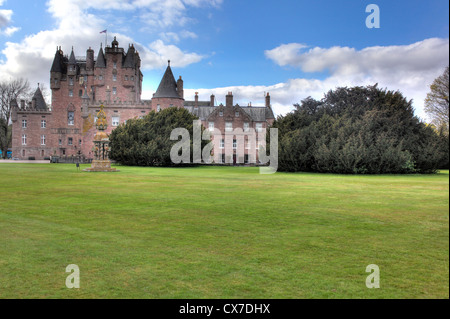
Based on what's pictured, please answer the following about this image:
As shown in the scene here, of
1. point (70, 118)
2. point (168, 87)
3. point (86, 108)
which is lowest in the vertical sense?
point (70, 118)

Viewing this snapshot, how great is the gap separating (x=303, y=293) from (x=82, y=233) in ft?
19.4

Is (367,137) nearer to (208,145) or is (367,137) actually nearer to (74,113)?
(208,145)

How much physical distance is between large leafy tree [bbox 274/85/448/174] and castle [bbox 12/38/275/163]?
3079cm

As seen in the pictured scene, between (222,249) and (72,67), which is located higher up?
(72,67)

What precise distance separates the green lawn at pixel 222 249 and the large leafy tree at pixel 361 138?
2740 cm

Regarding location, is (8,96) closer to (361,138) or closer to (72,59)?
(72,59)

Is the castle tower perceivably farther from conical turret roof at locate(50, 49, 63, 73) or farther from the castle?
conical turret roof at locate(50, 49, 63, 73)

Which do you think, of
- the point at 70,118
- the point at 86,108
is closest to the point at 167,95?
the point at 86,108

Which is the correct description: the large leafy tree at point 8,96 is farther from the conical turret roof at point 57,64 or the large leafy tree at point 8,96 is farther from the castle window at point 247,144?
the castle window at point 247,144

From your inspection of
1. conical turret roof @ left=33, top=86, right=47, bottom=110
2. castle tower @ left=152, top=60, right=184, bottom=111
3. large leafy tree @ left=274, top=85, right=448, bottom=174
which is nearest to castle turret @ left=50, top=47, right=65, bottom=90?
conical turret roof @ left=33, top=86, right=47, bottom=110

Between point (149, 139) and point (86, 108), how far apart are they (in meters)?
32.7

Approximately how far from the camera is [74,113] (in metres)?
85.7

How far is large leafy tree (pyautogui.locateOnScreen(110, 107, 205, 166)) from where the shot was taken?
176 feet

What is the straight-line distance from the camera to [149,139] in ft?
185
